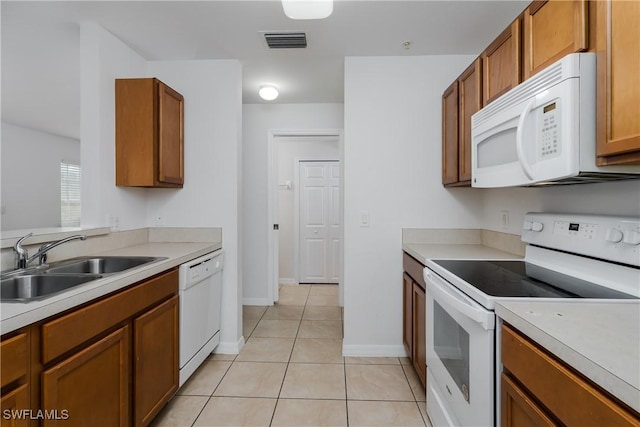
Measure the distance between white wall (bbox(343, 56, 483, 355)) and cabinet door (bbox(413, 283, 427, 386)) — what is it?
419 mm

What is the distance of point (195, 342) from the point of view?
6.81ft

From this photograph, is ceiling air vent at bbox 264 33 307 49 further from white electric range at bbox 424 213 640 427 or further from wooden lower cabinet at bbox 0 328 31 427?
wooden lower cabinet at bbox 0 328 31 427

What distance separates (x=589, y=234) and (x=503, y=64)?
0.91m

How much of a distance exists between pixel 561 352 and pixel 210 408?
1.83 meters

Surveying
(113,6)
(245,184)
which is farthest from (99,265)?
(245,184)

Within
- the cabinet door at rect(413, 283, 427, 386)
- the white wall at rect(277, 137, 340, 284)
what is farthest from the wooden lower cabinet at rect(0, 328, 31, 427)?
the white wall at rect(277, 137, 340, 284)

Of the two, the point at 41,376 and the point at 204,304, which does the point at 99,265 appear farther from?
the point at 41,376

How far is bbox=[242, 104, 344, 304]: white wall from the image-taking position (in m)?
3.57

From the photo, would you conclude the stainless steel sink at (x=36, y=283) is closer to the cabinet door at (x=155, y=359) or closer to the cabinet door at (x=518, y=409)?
the cabinet door at (x=155, y=359)

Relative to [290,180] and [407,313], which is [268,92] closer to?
[290,180]

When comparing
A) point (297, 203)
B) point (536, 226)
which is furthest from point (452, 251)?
point (297, 203)

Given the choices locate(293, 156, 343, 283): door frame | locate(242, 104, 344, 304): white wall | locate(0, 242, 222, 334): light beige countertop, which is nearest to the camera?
locate(0, 242, 222, 334): light beige countertop

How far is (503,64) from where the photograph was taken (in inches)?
62.8

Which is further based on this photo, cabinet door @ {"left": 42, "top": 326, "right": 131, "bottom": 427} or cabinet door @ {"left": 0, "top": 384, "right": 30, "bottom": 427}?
cabinet door @ {"left": 42, "top": 326, "right": 131, "bottom": 427}
